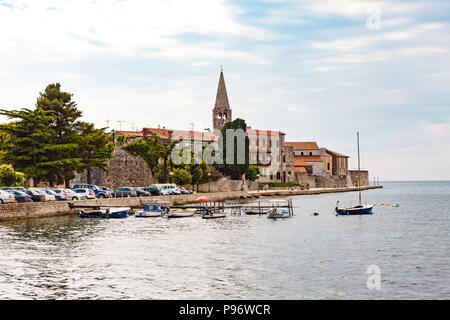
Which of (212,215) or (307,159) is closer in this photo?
(212,215)

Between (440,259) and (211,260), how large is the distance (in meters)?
15.0

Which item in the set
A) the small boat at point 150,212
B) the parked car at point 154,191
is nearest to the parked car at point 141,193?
the parked car at point 154,191

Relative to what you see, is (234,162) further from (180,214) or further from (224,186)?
(180,214)

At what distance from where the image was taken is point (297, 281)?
25.0 meters

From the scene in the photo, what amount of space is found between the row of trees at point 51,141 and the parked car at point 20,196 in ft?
43.3

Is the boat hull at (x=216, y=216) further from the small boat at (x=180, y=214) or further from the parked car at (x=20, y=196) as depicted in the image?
the parked car at (x=20, y=196)

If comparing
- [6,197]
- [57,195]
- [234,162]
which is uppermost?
[234,162]

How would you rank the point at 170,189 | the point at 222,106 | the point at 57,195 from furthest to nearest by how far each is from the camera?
the point at 222,106
the point at 170,189
the point at 57,195

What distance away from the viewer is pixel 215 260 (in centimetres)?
3102

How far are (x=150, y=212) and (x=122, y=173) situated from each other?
93.0 feet

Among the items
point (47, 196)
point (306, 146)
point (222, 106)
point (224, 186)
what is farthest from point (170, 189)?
point (306, 146)

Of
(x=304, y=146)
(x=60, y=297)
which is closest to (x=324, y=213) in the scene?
(x=60, y=297)

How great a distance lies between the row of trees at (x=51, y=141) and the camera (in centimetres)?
6450

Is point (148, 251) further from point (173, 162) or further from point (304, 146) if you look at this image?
point (304, 146)
